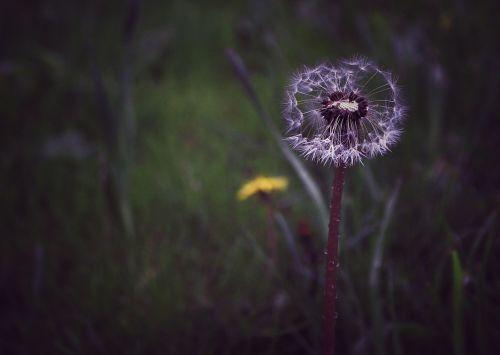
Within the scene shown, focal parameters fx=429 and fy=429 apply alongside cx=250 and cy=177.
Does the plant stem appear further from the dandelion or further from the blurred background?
the blurred background

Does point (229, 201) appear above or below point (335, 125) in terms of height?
above

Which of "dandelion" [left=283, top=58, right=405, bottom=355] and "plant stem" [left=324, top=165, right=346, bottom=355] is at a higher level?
"dandelion" [left=283, top=58, right=405, bottom=355]

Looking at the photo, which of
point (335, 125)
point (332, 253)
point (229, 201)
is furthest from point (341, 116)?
point (229, 201)

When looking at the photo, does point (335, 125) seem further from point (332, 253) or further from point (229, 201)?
point (229, 201)

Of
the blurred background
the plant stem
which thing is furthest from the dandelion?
the blurred background

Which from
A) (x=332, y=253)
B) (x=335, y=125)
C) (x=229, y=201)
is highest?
(x=229, y=201)

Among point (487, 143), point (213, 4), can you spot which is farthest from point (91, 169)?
point (213, 4)
